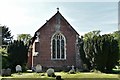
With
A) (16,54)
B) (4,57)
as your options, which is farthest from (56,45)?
(4,57)

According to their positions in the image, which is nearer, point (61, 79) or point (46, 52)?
point (61, 79)

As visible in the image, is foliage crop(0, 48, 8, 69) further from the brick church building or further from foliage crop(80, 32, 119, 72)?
foliage crop(80, 32, 119, 72)

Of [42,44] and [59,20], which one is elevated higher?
[59,20]

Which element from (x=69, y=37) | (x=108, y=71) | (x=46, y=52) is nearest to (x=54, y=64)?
(x=46, y=52)

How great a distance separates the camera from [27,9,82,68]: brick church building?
4078 centimetres

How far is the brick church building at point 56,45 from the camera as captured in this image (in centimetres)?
4078

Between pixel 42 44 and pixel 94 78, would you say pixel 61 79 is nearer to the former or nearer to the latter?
pixel 94 78

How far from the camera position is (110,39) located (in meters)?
36.8

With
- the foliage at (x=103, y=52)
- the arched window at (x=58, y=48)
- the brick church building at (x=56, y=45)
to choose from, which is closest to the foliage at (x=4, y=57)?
the brick church building at (x=56, y=45)

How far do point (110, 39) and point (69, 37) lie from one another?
7075mm

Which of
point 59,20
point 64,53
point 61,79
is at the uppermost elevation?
point 59,20

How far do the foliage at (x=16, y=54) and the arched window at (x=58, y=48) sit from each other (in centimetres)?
436

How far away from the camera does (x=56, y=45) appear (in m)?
40.9

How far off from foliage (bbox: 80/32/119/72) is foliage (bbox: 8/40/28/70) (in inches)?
362
